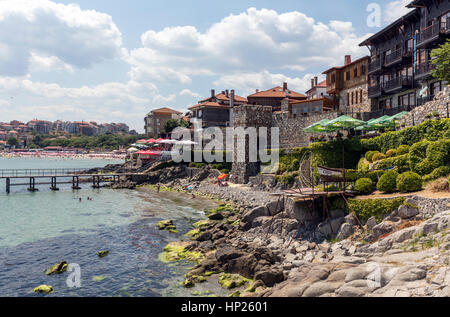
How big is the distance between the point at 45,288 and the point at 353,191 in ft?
63.6

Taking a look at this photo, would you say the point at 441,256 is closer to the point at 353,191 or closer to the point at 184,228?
the point at 353,191

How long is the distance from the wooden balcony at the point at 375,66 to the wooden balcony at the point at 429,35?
7207mm

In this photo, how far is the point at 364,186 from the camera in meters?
21.6

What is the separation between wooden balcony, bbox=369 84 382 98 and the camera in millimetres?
42588

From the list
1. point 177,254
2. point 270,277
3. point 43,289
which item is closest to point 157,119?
point 177,254

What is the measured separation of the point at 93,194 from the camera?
5194 centimetres

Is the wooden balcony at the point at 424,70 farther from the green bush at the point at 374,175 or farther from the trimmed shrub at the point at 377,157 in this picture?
the green bush at the point at 374,175

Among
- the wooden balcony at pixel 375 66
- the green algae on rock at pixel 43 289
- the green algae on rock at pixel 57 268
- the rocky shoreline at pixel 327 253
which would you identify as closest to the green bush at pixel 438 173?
the rocky shoreline at pixel 327 253

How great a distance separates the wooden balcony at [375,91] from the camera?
140 feet

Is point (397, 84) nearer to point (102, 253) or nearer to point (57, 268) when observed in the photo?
point (102, 253)

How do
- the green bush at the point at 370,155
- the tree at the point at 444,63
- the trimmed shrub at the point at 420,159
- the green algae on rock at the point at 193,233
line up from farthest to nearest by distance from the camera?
the green bush at the point at 370,155 → the green algae on rock at the point at 193,233 → the tree at the point at 444,63 → the trimmed shrub at the point at 420,159

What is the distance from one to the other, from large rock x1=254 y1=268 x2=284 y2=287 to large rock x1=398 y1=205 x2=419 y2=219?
7.58m

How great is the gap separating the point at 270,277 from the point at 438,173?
40.1 feet

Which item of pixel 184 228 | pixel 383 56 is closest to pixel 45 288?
pixel 184 228
